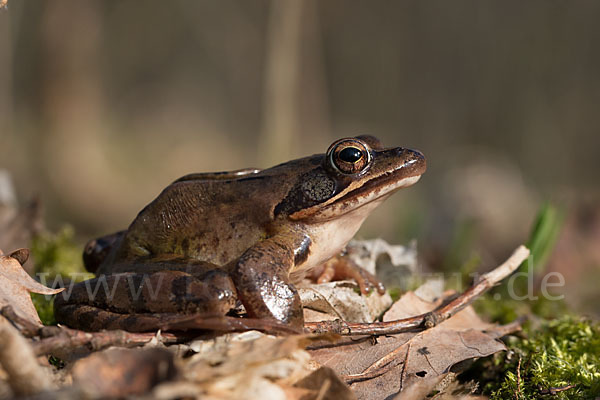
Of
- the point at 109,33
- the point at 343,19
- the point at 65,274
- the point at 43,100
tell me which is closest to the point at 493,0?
the point at 343,19

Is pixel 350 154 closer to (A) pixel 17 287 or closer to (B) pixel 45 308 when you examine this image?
(A) pixel 17 287

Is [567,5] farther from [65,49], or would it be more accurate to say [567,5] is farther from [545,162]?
[65,49]

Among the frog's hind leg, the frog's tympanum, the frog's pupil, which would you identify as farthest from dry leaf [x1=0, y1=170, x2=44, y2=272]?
the frog's pupil

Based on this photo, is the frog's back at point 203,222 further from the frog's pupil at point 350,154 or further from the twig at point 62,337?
the twig at point 62,337

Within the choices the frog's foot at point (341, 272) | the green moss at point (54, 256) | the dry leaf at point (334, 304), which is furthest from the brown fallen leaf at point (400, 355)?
the green moss at point (54, 256)

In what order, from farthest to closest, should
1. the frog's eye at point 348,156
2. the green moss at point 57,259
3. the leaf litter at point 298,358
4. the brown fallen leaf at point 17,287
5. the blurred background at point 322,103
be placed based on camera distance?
the blurred background at point 322,103, the green moss at point 57,259, the frog's eye at point 348,156, the brown fallen leaf at point 17,287, the leaf litter at point 298,358

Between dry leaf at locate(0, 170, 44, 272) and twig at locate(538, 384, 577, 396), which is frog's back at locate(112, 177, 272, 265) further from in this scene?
dry leaf at locate(0, 170, 44, 272)
